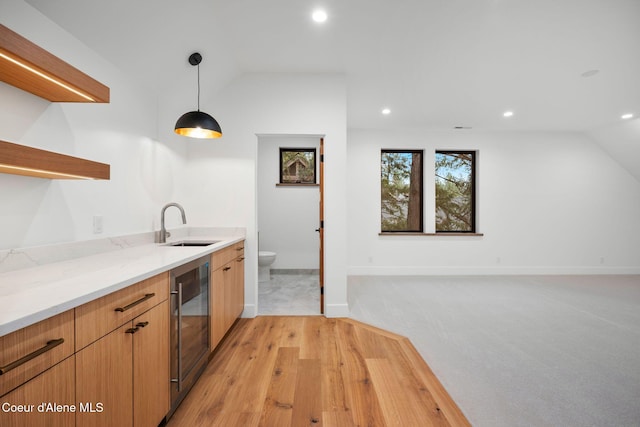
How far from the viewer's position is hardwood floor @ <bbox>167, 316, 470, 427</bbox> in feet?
Answer: 4.96

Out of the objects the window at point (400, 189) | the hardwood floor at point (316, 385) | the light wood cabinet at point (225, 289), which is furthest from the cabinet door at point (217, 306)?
the window at point (400, 189)

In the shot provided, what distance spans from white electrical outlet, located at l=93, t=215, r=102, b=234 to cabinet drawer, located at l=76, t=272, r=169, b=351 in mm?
853

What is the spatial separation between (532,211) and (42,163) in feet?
21.3

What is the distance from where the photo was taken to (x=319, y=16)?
220 centimetres

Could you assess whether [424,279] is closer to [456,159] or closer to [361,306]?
[361,306]

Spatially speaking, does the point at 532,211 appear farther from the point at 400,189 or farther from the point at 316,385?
the point at 316,385

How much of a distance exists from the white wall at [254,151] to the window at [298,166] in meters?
2.14

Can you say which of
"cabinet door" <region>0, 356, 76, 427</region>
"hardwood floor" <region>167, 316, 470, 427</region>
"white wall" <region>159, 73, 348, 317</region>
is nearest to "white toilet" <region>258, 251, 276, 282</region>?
"white wall" <region>159, 73, 348, 317</region>

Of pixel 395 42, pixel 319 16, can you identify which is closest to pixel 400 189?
pixel 395 42

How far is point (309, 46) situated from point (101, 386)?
2.81 m

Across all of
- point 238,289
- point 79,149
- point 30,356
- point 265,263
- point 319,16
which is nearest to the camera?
point 30,356

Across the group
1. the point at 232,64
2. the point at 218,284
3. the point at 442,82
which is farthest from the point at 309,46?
the point at 218,284

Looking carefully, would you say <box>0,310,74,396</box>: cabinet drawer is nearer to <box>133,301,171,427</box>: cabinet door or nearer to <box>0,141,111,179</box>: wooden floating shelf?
<box>133,301,171,427</box>: cabinet door

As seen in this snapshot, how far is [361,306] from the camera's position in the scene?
10.9ft
